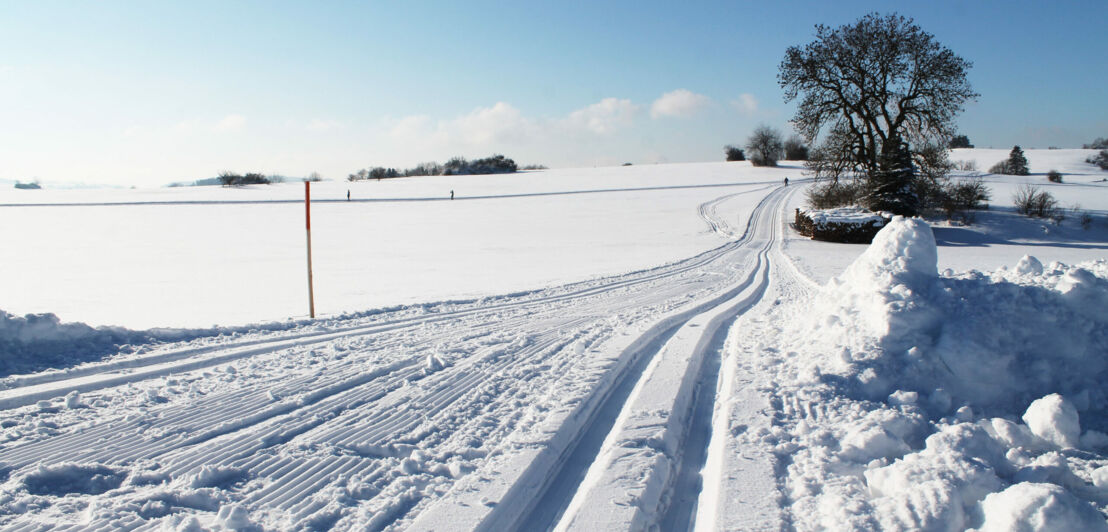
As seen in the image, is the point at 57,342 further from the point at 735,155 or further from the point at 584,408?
the point at 735,155

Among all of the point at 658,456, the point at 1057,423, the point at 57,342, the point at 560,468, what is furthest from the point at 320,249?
the point at 1057,423

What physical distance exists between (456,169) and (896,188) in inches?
3010

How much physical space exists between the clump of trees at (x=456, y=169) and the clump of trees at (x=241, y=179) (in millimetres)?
16774

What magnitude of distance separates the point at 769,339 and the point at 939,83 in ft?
84.1

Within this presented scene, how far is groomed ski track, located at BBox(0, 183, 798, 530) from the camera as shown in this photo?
9.77ft

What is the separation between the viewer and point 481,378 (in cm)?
502

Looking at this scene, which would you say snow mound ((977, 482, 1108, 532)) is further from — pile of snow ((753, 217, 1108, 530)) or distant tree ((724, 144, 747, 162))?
distant tree ((724, 144, 747, 162))

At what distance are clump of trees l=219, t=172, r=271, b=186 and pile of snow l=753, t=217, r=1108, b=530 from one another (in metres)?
80.3

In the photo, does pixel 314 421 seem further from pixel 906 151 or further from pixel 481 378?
pixel 906 151

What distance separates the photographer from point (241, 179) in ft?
241

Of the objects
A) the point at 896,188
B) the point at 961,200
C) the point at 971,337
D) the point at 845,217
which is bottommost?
the point at 971,337

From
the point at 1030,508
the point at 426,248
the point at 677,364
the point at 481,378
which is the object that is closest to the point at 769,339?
the point at 677,364

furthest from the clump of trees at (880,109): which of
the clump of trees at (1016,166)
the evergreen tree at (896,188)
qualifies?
the clump of trees at (1016,166)

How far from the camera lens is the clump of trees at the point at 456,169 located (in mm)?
90625
